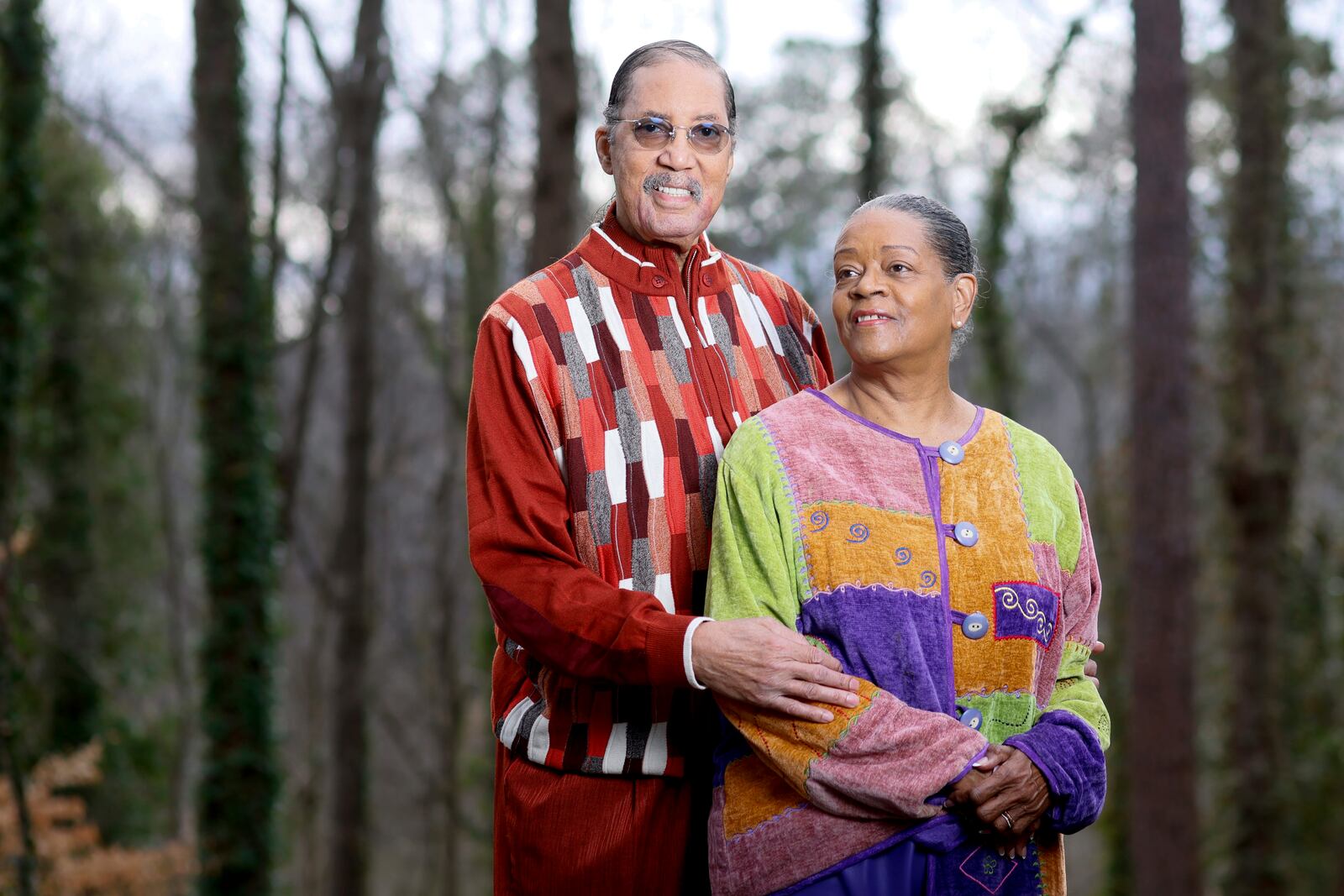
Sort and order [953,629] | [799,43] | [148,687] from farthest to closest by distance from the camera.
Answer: [799,43] < [148,687] < [953,629]

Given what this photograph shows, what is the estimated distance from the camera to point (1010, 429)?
2.33 m

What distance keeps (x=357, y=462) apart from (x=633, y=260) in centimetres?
977

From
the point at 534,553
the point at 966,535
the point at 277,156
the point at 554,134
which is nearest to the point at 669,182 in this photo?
the point at 534,553

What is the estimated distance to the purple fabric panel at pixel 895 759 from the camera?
199 centimetres

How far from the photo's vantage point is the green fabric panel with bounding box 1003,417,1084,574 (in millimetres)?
2203

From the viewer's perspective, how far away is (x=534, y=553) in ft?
7.23

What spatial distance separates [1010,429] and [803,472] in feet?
1.43

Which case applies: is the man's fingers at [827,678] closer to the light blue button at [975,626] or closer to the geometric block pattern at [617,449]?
the light blue button at [975,626]

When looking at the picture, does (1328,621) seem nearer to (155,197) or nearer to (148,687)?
(148,687)

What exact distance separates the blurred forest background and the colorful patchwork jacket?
1.66 ft

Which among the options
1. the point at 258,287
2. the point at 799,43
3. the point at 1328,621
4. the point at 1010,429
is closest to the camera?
the point at 1010,429

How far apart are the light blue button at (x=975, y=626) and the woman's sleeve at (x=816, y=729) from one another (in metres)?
0.15

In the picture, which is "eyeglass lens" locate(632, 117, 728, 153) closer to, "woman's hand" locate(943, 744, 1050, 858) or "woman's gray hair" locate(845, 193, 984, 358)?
"woman's gray hair" locate(845, 193, 984, 358)

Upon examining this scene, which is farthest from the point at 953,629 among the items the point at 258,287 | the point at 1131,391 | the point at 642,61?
the point at 258,287
